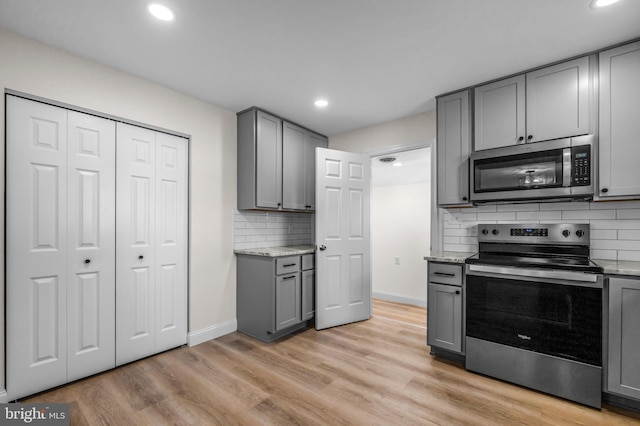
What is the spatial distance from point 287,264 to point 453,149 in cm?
204

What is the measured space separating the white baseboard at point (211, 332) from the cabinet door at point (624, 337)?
3.22 meters

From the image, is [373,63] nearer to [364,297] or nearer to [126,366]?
[364,297]

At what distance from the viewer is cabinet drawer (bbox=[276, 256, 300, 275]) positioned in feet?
10.4

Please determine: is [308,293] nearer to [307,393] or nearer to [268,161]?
[307,393]

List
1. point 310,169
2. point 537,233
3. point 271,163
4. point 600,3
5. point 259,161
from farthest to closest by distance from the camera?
1. point 310,169
2. point 271,163
3. point 259,161
4. point 537,233
5. point 600,3

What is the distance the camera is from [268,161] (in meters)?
3.42

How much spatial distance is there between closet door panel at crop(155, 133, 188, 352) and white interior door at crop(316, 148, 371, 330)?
1427 millimetres

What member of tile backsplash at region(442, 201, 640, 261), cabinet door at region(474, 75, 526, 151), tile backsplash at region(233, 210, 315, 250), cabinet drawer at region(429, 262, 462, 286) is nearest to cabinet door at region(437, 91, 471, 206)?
cabinet door at region(474, 75, 526, 151)

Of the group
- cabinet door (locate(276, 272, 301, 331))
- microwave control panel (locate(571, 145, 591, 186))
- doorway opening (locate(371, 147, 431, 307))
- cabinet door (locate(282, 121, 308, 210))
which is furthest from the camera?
doorway opening (locate(371, 147, 431, 307))

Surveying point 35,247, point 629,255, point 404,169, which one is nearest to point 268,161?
point 35,247

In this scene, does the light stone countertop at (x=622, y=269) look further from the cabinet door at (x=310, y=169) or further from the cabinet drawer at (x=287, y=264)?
the cabinet door at (x=310, y=169)

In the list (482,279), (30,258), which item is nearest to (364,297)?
(482,279)

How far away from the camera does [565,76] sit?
2.35m

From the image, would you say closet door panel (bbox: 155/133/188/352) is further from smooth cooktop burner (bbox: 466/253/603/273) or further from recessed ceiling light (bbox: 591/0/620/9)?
recessed ceiling light (bbox: 591/0/620/9)
